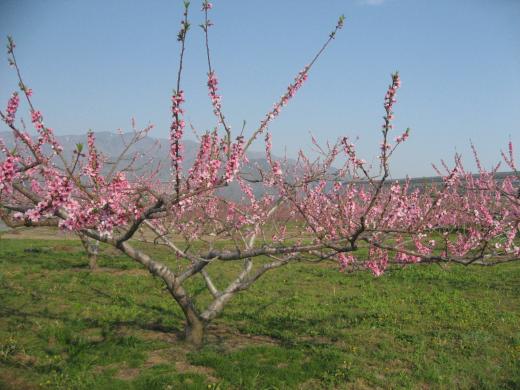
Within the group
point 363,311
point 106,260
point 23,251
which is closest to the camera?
point 363,311

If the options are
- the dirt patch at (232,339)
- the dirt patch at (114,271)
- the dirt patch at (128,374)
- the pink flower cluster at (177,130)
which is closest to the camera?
the pink flower cluster at (177,130)

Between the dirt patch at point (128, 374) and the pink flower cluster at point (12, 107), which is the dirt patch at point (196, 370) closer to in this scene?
the dirt patch at point (128, 374)

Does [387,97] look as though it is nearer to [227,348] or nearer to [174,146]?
[174,146]

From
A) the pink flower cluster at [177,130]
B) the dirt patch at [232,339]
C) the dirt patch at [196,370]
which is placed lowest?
the dirt patch at [232,339]

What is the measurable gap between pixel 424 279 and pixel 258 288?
5.38 m

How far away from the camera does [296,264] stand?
15.4m

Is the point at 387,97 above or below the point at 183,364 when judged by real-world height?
above

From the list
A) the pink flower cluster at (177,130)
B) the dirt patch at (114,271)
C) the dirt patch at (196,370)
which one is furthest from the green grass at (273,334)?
the pink flower cluster at (177,130)

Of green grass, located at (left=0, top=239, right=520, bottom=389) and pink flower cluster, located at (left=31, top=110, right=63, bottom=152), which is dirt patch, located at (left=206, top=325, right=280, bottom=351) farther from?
pink flower cluster, located at (left=31, top=110, right=63, bottom=152)

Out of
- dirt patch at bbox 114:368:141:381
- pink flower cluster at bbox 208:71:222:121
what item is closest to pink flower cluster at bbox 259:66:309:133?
pink flower cluster at bbox 208:71:222:121

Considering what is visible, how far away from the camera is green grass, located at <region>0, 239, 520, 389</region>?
5645mm

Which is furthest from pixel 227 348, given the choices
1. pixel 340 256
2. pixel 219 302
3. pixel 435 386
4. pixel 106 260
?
pixel 106 260

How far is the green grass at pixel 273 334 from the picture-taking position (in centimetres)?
564

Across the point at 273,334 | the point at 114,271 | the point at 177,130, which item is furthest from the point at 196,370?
the point at 114,271
